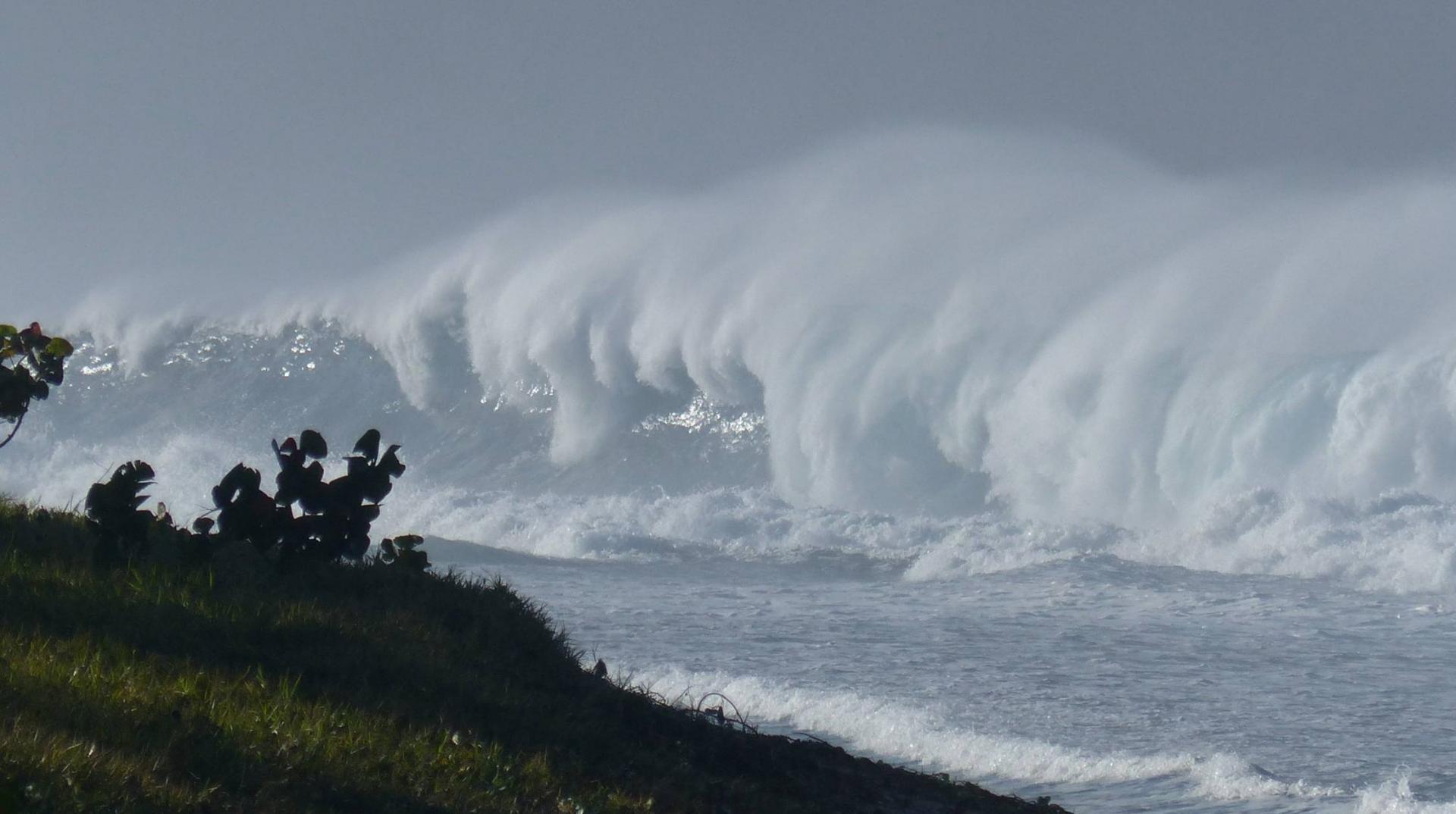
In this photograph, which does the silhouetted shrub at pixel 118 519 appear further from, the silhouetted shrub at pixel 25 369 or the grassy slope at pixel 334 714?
the silhouetted shrub at pixel 25 369

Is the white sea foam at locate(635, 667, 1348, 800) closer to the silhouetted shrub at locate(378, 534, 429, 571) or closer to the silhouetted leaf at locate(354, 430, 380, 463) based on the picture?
the silhouetted shrub at locate(378, 534, 429, 571)

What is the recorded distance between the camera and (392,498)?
36594 mm

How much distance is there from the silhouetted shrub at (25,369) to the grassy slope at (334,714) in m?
0.99

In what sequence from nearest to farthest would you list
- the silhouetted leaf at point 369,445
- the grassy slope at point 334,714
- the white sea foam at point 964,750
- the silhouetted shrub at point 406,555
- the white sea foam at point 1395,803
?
1. the grassy slope at point 334,714
2. the silhouetted shrub at point 406,555
3. the silhouetted leaf at point 369,445
4. the white sea foam at point 1395,803
5. the white sea foam at point 964,750

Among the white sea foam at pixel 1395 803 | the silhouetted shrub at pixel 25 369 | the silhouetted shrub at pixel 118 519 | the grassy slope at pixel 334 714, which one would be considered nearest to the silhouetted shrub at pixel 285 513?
the silhouetted shrub at pixel 118 519

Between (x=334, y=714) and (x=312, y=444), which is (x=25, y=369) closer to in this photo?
(x=312, y=444)

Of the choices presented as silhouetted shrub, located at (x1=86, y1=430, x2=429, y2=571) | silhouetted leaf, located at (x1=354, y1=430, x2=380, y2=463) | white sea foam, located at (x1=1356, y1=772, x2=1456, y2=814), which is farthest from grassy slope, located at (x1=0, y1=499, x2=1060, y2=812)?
white sea foam, located at (x1=1356, y1=772, x2=1456, y2=814)

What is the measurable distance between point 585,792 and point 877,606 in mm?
14522

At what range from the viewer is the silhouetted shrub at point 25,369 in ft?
22.5

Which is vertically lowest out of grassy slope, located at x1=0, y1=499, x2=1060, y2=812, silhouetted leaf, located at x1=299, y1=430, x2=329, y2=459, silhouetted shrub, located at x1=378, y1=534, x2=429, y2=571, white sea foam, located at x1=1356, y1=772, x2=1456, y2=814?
white sea foam, located at x1=1356, y1=772, x2=1456, y2=814

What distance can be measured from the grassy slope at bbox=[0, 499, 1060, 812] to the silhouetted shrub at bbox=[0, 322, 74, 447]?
99cm

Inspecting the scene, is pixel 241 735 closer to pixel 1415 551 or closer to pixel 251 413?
pixel 1415 551

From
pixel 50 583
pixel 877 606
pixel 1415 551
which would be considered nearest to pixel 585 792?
pixel 50 583

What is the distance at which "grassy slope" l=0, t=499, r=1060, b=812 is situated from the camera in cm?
327
